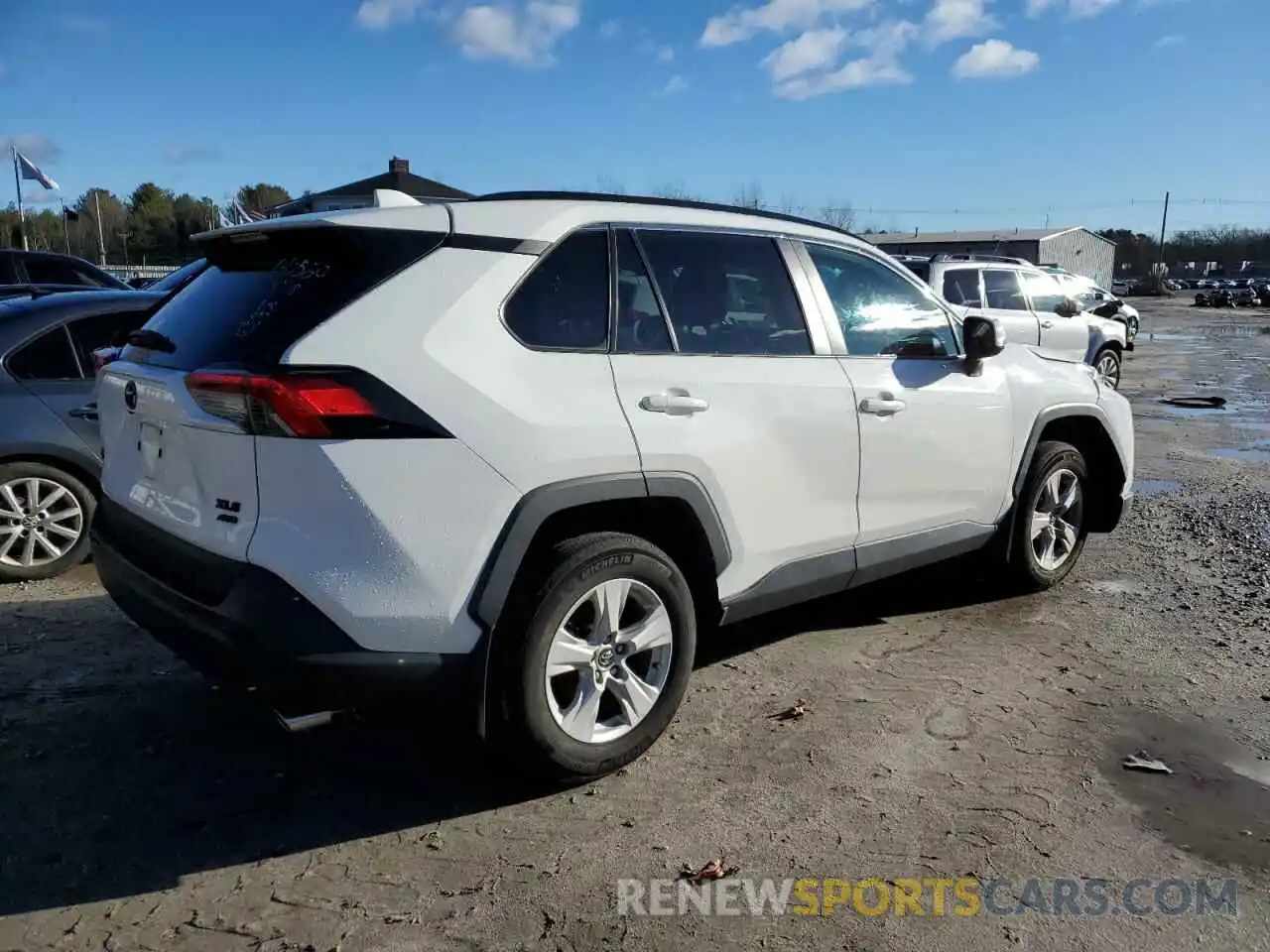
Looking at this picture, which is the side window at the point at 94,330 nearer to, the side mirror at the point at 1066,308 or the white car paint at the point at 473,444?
the white car paint at the point at 473,444

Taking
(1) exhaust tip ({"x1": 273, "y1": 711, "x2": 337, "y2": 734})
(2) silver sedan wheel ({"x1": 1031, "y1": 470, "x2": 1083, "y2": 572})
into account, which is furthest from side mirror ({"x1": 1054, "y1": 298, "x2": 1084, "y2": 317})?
(1) exhaust tip ({"x1": 273, "y1": 711, "x2": 337, "y2": 734})

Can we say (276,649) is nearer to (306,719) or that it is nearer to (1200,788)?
(306,719)

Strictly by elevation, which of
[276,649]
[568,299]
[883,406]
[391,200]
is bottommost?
[276,649]

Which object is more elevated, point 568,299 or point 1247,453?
point 568,299

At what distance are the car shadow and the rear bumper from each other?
0.56 feet

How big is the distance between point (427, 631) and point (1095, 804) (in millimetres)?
2248

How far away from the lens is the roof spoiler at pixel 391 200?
3367 millimetres

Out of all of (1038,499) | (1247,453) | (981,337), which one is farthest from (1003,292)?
(981,337)

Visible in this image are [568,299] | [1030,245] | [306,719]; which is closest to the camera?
[306,719]

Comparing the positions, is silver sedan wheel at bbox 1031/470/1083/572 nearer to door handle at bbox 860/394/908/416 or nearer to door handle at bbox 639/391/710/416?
door handle at bbox 860/394/908/416

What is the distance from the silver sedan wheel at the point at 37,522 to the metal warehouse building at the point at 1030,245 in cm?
5946

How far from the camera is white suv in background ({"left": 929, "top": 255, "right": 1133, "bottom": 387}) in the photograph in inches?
503

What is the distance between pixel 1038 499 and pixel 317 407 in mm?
3834

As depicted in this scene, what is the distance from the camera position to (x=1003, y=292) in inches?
525
